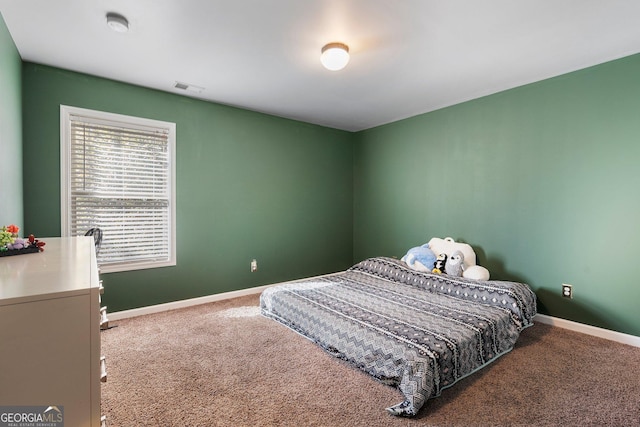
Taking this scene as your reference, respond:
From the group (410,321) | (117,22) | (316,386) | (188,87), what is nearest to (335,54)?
(117,22)

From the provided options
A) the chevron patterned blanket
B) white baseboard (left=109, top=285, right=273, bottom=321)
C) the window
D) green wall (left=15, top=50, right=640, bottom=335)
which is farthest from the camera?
white baseboard (left=109, top=285, right=273, bottom=321)

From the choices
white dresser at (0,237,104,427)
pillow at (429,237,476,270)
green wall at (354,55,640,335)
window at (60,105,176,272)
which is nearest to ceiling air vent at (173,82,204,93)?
window at (60,105,176,272)

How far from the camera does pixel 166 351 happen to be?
2.44m

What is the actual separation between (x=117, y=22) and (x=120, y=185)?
1.62 m

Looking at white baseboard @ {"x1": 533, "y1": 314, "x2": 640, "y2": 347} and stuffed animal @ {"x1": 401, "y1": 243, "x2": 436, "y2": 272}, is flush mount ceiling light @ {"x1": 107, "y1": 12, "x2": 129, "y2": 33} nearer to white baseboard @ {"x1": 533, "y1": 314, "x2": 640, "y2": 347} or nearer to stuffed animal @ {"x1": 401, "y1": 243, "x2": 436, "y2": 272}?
stuffed animal @ {"x1": 401, "y1": 243, "x2": 436, "y2": 272}

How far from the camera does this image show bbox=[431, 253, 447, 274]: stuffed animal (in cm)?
346

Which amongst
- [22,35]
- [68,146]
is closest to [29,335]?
[22,35]

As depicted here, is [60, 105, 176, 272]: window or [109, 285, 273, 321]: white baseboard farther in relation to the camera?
[109, 285, 273, 321]: white baseboard

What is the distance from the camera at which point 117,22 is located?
204cm

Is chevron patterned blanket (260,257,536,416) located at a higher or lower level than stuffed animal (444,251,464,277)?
lower

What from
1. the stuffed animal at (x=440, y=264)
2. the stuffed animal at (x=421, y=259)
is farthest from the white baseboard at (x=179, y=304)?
the stuffed animal at (x=440, y=264)

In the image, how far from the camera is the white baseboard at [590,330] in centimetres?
257

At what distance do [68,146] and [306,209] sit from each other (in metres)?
2.75
